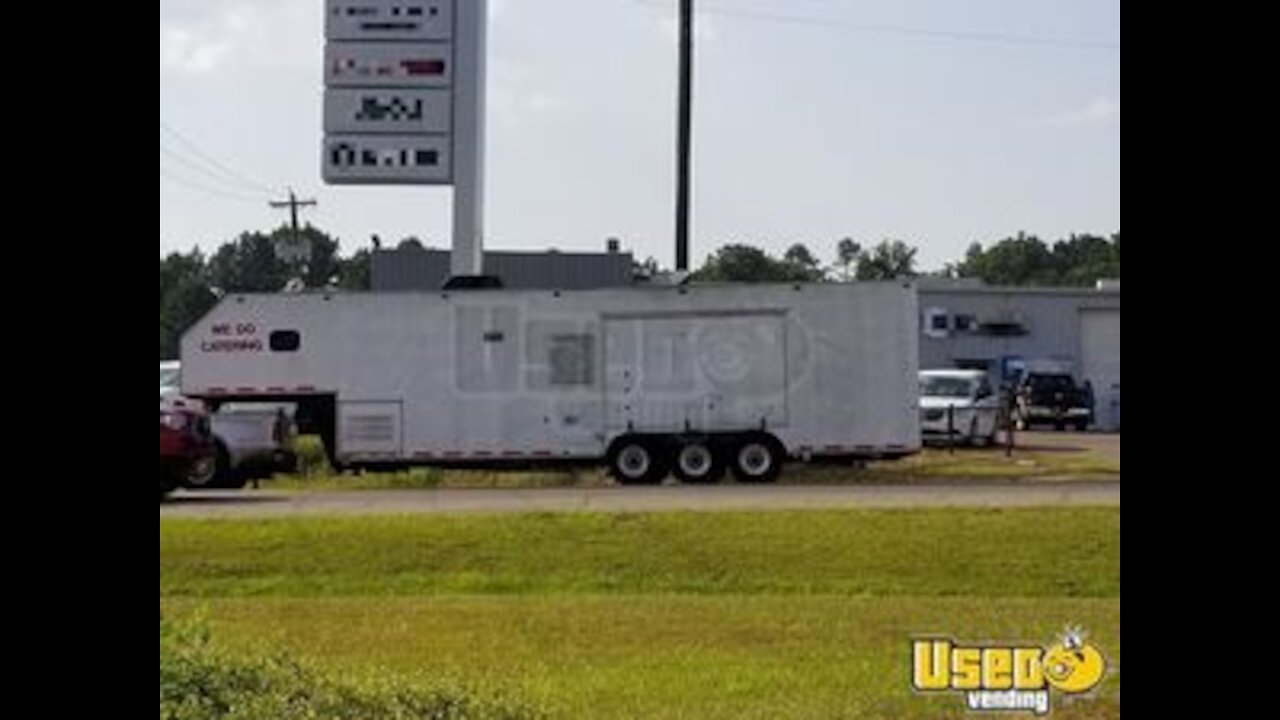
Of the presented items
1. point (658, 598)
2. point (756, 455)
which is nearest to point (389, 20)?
point (756, 455)

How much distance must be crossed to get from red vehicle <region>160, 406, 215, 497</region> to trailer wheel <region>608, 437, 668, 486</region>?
5.45m

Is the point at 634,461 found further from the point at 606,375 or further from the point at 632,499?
the point at 632,499

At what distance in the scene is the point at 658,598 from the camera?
1030 cm

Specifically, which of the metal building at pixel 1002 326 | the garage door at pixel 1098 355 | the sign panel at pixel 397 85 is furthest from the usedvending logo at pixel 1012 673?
the metal building at pixel 1002 326

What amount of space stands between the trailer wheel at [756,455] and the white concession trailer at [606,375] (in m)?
0.02

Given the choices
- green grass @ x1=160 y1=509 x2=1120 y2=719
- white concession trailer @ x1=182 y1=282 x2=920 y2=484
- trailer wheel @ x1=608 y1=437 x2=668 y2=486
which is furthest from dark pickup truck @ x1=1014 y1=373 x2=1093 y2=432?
green grass @ x1=160 y1=509 x2=1120 y2=719

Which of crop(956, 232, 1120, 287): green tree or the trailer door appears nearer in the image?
the trailer door

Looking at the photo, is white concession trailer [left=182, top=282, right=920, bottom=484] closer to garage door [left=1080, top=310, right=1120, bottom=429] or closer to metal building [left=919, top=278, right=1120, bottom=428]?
garage door [left=1080, top=310, right=1120, bottom=429]

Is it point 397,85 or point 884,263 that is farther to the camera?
point 884,263

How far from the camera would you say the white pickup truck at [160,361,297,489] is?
21625mm

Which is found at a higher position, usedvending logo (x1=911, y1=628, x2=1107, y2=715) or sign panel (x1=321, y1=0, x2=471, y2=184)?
sign panel (x1=321, y1=0, x2=471, y2=184)

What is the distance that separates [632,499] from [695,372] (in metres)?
5.13
